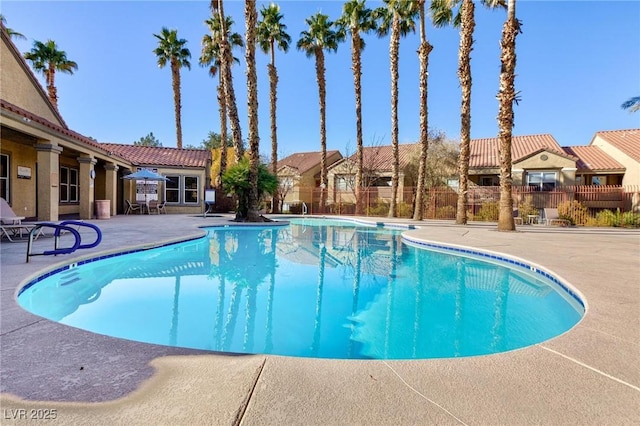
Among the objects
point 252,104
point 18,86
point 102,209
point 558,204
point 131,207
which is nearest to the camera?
point 18,86

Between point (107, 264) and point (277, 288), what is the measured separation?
12.7 feet

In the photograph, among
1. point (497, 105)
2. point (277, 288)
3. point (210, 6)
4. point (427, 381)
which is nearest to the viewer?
point (427, 381)

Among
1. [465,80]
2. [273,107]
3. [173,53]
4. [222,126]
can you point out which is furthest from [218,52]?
[465,80]

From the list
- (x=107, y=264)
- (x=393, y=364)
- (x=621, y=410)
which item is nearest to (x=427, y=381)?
(x=393, y=364)

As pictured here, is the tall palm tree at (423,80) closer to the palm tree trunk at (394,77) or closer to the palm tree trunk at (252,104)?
the palm tree trunk at (394,77)

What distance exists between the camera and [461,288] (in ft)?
20.0

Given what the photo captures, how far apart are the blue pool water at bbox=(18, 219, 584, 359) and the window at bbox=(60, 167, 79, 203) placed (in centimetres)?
1195

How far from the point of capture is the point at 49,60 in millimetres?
24609

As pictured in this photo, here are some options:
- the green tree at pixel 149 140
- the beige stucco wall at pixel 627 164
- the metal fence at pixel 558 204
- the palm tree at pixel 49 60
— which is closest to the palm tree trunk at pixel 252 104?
the metal fence at pixel 558 204

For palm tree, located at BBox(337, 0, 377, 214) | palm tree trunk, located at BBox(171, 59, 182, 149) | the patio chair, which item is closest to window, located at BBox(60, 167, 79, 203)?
the patio chair

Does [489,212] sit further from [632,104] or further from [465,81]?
[632,104]

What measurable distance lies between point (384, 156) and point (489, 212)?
1363 centimetres

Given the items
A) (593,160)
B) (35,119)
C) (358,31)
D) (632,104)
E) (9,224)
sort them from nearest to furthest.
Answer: (9,224)
(35,119)
(632,104)
(358,31)
(593,160)

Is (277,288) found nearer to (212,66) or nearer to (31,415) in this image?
(31,415)
